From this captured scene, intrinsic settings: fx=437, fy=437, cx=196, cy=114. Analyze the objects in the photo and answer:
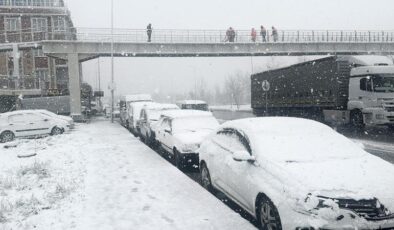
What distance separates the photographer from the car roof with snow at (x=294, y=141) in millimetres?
6555

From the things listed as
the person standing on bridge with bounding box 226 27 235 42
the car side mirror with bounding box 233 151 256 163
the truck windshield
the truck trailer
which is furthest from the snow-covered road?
the person standing on bridge with bounding box 226 27 235 42

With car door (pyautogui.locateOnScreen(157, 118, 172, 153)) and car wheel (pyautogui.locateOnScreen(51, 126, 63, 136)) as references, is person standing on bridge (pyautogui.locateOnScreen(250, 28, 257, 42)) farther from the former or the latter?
car door (pyautogui.locateOnScreen(157, 118, 172, 153))

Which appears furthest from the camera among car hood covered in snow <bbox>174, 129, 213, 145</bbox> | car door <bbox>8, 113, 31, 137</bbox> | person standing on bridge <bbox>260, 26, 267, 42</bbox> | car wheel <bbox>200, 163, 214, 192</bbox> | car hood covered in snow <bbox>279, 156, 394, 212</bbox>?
person standing on bridge <bbox>260, 26, 267, 42</bbox>

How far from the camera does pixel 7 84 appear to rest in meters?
39.6

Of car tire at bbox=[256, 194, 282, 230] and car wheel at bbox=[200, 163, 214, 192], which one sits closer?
car tire at bbox=[256, 194, 282, 230]

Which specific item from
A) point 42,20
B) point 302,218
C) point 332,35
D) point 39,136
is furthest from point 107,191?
point 42,20

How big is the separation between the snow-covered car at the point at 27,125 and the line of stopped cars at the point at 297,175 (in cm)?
1623

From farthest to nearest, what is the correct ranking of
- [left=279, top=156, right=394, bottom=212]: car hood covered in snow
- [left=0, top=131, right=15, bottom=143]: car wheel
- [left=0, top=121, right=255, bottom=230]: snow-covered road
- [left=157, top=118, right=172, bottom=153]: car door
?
[left=0, top=131, right=15, bottom=143]: car wheel, [left=157, top=118, right=172, bottom=153]: car door, [left=0, top=121, right=255, bottom=230]: snow-covered road, [left=279, top=156, right=394, bottom=212]: car hood covered in snow

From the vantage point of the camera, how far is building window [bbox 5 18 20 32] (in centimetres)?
5240

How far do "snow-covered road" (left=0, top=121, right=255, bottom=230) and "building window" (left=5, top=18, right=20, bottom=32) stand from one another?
4478 cm

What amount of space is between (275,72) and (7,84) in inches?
971

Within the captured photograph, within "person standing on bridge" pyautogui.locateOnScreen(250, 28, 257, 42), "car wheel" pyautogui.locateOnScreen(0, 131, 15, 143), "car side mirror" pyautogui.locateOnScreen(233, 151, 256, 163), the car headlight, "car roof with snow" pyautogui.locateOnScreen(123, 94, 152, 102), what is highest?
"person standing on bridge" pyautogui.locateOnScreen(250, 28, 257, 42)

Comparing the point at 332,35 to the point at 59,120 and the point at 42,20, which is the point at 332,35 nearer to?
the point at 59,120

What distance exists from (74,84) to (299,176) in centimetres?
3579
